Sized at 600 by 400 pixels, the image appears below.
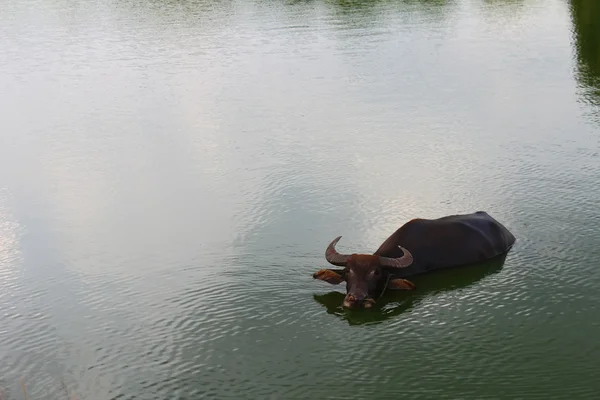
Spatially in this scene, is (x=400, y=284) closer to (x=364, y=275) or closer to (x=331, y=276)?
(x=364, y=275)

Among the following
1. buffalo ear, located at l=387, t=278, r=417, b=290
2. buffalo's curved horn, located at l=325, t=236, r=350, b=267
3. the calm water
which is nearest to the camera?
the calm water

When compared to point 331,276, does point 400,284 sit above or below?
below

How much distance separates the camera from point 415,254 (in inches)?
332

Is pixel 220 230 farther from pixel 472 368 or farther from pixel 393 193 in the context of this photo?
pixel 472 368

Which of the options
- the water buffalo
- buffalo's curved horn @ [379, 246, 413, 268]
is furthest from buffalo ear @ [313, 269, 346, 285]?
buffalo's curved horn @ [379, 246, 413, 268]

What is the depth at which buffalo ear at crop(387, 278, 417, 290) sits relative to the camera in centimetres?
799

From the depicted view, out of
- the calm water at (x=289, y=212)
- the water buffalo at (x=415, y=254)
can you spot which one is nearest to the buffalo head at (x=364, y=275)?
the water buffalo at (x=415, y=254)

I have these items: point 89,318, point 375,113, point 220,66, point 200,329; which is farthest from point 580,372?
point 220,66

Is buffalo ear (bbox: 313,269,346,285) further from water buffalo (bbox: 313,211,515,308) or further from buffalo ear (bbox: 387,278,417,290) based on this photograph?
buffalo ear (bbox: 387,278,417,290)

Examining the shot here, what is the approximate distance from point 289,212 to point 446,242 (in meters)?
2.11

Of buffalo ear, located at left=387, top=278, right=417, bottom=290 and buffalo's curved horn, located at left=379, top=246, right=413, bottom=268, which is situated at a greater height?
buffalo's curved horn, located at left=379, top=246, right=413, bottom=268

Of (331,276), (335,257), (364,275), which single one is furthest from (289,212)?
(364,275)

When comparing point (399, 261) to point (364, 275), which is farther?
point (399, 261)

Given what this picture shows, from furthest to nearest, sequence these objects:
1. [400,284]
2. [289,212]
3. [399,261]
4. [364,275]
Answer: [289,212] → [399,261] → [400,284] → [364,275]
